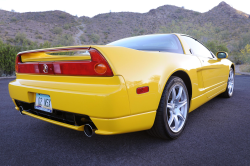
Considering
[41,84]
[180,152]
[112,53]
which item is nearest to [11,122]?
[41,84]

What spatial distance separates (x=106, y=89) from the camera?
136 centimetres

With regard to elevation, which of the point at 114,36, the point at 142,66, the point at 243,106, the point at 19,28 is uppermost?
the point at 19,28

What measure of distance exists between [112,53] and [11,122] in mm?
2056

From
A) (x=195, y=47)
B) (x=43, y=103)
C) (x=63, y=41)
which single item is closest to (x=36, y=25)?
(x=63, y=41)

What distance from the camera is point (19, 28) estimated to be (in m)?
30.9

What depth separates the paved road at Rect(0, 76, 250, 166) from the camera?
1.55 meters

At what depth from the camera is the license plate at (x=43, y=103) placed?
5.40 ft

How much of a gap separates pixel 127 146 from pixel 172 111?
61 centimetres

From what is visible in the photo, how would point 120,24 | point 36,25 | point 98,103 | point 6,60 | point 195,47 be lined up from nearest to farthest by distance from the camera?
point 98,103
point 195,47
point 6,60
point 36,25
point 120,24

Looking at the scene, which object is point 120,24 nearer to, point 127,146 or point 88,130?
point 127,146

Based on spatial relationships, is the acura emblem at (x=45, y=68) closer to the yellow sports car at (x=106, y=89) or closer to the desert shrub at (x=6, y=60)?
the yellow sports car at (x=106, y=89)

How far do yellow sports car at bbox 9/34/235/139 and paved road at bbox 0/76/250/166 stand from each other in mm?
207

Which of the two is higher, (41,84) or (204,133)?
(41,84)

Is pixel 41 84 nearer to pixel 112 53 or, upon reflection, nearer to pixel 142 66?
pixel 112 53
